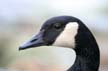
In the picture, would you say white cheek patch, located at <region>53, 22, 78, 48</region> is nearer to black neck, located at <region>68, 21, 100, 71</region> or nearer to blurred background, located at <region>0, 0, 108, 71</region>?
black neck, located at <region>68, 21, 100, 71</region>

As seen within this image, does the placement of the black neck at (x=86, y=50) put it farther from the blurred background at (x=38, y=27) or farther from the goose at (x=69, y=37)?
the blurred background at (x=38, y=27)

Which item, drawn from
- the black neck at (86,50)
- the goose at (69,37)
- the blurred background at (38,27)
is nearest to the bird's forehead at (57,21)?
the goose at (69,37)

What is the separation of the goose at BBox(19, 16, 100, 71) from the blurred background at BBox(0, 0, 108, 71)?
1975 mm

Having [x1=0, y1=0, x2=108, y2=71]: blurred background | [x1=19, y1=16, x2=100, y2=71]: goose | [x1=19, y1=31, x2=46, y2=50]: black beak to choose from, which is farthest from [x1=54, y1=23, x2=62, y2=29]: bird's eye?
[x1=0, y1=0, x2=108, y2=71]: blurred background

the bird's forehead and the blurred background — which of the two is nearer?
the bird's forehead

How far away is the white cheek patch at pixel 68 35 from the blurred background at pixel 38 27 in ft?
6.65


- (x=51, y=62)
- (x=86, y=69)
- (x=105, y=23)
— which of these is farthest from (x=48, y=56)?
(x=86, y=69)

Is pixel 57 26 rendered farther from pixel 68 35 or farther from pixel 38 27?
pixel 38 27

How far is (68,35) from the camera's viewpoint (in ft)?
10.8

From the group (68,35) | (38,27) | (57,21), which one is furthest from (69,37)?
(38,27)

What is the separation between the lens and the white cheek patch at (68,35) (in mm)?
3240

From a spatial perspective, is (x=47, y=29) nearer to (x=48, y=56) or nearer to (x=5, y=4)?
(x=48, y=56)

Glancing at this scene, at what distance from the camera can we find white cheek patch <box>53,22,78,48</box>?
10.6ft

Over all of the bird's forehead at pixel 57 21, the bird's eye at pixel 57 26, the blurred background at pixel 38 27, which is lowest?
the blurred background at pixel 38 27
